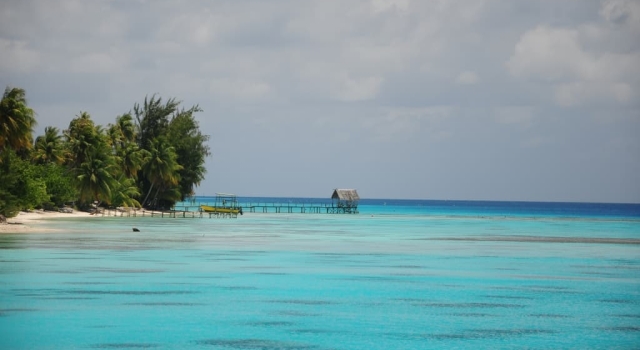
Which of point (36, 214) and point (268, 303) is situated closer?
point (268, 303)

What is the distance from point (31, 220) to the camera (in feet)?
218

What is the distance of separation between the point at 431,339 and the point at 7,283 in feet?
45.7

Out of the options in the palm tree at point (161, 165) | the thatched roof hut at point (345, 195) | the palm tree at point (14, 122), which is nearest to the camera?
the palm tree at point (14, 122)

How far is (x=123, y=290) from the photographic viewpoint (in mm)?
25156

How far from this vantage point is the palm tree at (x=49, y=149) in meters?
80.2

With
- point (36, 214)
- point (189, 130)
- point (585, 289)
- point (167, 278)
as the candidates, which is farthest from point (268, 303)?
point (189, 130)

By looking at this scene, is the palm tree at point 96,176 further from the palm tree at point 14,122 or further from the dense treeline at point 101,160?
the palm tree at point 14,122

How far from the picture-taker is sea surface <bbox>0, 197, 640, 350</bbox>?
18.3 m

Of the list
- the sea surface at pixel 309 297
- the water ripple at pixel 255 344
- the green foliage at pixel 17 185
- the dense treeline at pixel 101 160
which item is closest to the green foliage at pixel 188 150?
the dense treeline at pixel 101 160

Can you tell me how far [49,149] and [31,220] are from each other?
15724 millimetres

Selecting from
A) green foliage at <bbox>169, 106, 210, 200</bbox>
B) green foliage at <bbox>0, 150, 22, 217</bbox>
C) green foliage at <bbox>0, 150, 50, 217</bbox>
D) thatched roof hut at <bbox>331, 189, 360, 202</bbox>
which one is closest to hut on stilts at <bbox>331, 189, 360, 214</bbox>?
thatched roof hut at <bbox>331, 189, 360, 202</bbox>

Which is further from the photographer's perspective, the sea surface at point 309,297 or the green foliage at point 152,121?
the green foliage at point 152,121

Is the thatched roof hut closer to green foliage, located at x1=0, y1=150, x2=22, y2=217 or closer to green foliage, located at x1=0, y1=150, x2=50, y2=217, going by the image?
green foliage, located at x1=0, y1=150, x2=50, y2=217

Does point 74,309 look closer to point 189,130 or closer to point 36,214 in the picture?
point 36,214
